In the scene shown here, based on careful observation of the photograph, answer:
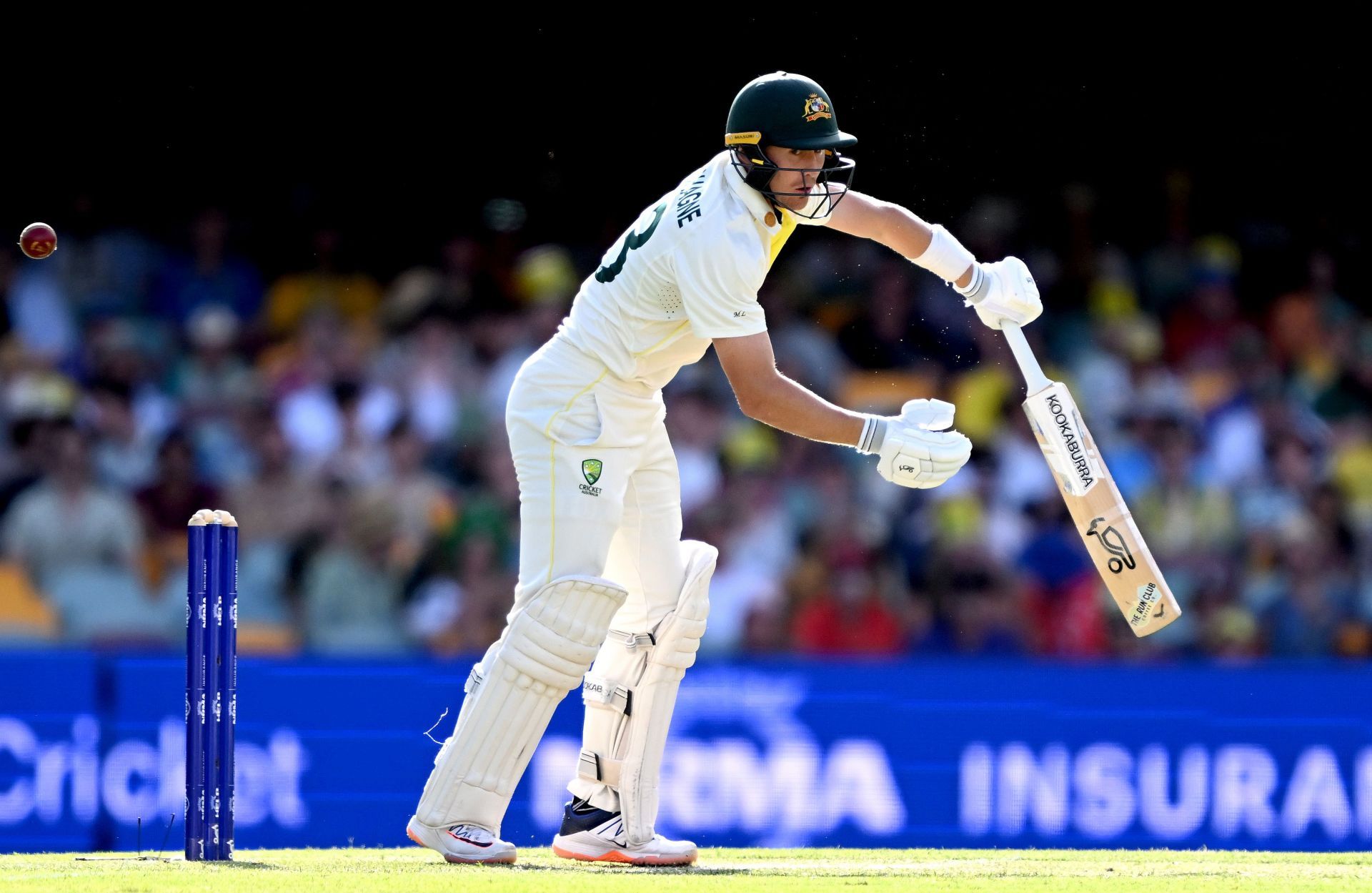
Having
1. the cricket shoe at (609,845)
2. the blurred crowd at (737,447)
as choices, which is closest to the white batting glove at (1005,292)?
the cricket shoe at (609,845)

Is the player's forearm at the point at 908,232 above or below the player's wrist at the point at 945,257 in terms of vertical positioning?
above

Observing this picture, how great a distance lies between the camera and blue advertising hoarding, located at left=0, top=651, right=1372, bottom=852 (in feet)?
21.1

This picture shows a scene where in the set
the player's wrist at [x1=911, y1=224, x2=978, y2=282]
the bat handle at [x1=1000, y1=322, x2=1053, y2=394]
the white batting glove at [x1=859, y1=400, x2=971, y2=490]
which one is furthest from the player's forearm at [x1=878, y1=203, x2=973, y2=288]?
the white batting glove at [x1=859, y1=400, x2=971, y2=490]

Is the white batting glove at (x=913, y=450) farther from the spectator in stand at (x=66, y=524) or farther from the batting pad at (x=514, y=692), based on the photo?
the spectator in stand at (x=66, y=524)

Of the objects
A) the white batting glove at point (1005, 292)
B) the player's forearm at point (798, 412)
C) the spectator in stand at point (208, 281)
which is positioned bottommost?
the player's forearm at point (798, 412)

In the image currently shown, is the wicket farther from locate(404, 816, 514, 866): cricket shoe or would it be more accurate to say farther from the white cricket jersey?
the white cricket jersey

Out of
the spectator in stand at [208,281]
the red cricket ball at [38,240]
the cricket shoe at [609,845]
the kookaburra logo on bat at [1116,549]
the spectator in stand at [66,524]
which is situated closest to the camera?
the cricket shoe at [609,845]

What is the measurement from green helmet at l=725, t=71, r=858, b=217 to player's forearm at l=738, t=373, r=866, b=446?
0.48 m

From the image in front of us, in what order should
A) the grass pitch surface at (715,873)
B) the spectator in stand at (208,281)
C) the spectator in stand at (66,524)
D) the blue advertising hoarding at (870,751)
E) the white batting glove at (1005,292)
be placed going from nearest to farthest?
the grass pitch surface at (715,873) → the white batting glove at (1005,292) → the blue advertising hoarding at (870,751) → the spectator in stand at (66,524) → the spectator in stand at (208,281)

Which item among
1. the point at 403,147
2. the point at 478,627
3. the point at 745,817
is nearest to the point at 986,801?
the point at 745,817

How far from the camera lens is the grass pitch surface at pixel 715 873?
3967mm

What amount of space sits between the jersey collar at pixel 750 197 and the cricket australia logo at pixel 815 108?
0.21 m

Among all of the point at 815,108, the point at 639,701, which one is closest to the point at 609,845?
the point at 639,701

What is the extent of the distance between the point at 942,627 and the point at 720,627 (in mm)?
942
